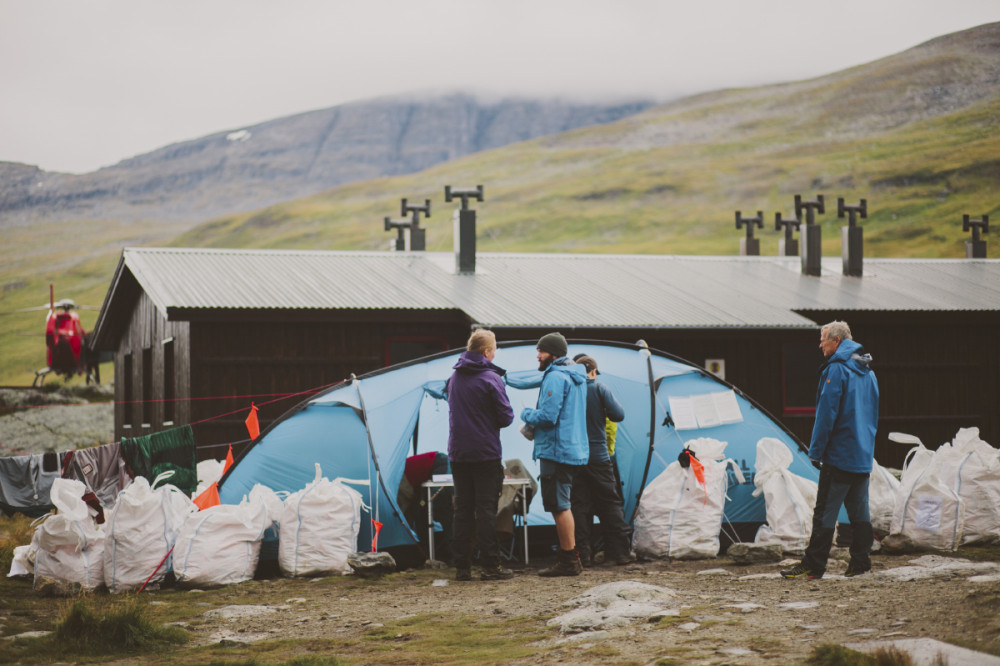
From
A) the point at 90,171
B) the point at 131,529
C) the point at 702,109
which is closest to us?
the point at 131,529

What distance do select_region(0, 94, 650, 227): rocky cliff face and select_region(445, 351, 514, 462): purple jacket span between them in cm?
14232

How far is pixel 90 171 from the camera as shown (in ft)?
523

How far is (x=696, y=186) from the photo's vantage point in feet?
330

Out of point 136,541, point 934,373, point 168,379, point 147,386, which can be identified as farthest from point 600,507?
point 147,386

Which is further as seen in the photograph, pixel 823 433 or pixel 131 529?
pixel 131 529

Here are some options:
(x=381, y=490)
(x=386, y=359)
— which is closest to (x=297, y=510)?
(x=381, y=490)

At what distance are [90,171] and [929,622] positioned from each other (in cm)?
17060

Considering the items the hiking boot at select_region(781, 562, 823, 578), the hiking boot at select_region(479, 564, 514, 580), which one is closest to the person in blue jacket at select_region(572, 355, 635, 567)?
the hiking boot at select_region(479, 564, 514, 580)

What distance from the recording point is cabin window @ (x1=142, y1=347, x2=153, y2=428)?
17.2 m

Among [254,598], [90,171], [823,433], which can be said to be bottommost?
[254,598]

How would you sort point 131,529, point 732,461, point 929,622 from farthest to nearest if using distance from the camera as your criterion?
1. point 732,461
2. point 131,529
3. point 929,622

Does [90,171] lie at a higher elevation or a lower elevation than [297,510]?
higher

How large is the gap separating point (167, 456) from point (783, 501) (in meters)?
6.48

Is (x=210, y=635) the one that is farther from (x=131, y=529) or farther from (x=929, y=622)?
(x=929, y=622)
